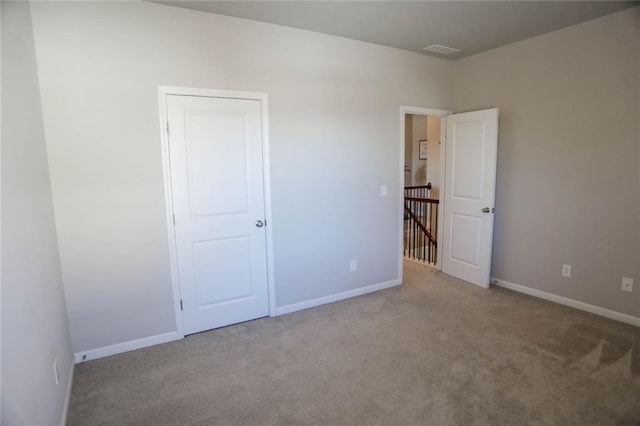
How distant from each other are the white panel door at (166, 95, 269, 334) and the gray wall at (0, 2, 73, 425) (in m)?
0.84

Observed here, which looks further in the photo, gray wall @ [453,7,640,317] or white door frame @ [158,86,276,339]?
gray wall @ [453,7,640,317]

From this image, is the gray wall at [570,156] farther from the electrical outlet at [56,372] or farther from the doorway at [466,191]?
the electrical outlet at [56,372]

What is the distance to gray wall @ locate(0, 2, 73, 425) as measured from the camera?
1368 mm

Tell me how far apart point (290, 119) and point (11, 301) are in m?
2.41

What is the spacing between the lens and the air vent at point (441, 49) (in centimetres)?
371

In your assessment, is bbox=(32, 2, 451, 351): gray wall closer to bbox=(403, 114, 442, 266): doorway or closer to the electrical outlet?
the electrical outlet

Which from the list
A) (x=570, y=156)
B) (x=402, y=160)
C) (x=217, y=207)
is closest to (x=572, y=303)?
(x=570, y=156)

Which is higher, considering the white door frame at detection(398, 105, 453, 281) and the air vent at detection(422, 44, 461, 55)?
the air vent at detection(422, 44, 461, 55)

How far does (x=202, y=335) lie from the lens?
299cm

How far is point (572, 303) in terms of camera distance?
3.43 m

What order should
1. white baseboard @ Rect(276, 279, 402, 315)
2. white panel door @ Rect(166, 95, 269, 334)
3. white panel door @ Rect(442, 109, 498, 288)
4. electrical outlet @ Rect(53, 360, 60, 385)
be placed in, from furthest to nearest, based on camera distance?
1. white panel door @ Rect(442, 109, 498, 288)
2. white baseboard @ Rect(276, 279, 402, 315)
3. white panel door @ Rect(166, 95, 269, 334)
4. electrical outlet @ Rect(53, 360, 60, 385)

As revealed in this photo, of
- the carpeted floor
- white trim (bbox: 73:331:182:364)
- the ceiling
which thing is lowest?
the carpeted floor

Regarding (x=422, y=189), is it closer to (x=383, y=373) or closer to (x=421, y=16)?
(x=421, y=16)

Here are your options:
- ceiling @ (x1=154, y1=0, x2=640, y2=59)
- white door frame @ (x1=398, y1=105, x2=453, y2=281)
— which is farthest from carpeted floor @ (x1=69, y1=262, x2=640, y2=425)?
ceiling @ (x1=154, y1=0, x2=640, y2=59)
